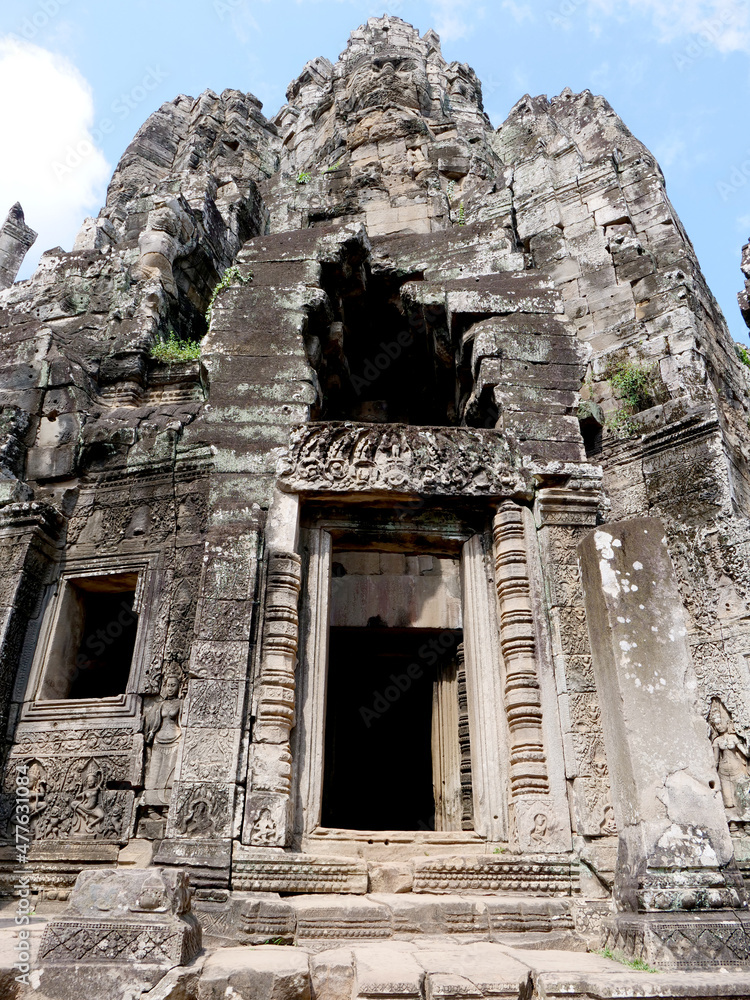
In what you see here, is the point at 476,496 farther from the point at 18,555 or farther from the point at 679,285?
the point at 679,285

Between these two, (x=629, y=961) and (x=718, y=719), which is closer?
(x=629, y=961)

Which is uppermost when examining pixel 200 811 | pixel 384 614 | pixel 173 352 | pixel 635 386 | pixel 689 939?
pixel 173 352

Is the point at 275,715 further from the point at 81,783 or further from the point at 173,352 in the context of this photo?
the point at 173,352

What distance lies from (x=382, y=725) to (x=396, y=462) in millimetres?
5981

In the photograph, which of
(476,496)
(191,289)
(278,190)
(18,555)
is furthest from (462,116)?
(18,555)

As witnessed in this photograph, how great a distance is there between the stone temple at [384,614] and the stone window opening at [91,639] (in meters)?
0.04

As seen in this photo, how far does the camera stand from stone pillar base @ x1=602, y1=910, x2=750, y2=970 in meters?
4.02

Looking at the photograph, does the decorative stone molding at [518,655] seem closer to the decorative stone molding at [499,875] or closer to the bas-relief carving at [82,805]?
the decorative stone molding at [499,875]

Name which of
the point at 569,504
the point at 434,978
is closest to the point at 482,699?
the point at 569,504

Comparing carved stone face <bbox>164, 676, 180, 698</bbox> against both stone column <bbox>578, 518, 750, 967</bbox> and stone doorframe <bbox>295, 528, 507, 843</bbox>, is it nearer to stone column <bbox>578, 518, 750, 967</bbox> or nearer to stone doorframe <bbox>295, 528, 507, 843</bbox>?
stone doorframe <bbox>295, 528, 507, 843</bbox>

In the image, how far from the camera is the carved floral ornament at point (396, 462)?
6.88 metres

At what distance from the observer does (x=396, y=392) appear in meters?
10.2

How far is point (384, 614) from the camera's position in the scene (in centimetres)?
942

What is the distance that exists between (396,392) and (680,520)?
4136mm
